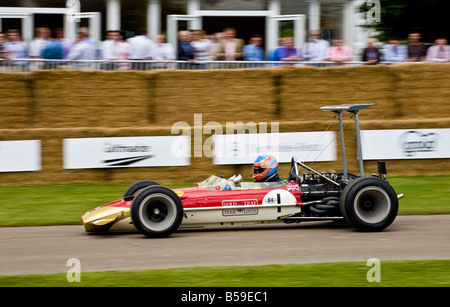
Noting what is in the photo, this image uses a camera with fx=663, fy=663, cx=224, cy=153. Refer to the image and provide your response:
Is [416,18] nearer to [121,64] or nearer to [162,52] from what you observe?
[162,52]

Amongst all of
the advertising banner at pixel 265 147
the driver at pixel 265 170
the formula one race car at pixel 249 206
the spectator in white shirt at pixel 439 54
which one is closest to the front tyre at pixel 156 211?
the formula one race car at pixel 249 206

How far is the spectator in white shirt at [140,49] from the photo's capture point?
13312 mm

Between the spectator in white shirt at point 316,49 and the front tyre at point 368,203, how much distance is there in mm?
6260

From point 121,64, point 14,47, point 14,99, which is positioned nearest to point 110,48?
point 121,64

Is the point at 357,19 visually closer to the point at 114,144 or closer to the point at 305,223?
the point at 114,144

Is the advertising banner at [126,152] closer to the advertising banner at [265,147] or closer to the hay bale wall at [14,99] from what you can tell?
the advertising banner at [265,147]

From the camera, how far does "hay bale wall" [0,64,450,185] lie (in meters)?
12.3

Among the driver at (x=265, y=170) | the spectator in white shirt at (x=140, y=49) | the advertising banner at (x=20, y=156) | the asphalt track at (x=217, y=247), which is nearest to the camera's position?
the asphalt track at (x=217, y=247)

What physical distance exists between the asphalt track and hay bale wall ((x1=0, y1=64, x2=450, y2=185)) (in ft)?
11.3

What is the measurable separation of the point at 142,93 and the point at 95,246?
5.86 m

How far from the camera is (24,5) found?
15.4 meters

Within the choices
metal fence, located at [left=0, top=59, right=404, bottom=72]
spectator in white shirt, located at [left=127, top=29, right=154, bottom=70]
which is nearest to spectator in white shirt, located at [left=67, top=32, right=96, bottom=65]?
metal fence, located at [left=0, top=59, right=404, bottom=72]

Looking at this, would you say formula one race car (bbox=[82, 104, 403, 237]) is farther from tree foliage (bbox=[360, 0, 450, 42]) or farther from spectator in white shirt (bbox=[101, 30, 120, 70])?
tree foliage (bbox=[360, 0, 450, 42])

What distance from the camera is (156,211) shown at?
8078 millimetres
